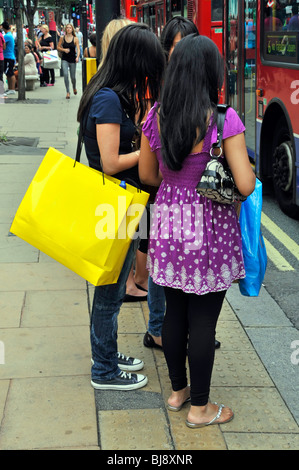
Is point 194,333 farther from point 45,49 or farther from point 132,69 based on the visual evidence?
point 45,49

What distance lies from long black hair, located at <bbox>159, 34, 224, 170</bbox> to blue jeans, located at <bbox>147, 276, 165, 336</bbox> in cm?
128

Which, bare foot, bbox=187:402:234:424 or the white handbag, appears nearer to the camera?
bare foot, bbox=187:402:234:424

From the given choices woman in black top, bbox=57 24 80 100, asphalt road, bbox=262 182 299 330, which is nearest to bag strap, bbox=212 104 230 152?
asphalt road, bbox=262 182 299 330

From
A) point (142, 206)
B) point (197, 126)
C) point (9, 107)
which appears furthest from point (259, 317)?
point (9, 107)

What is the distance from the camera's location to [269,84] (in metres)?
8.06

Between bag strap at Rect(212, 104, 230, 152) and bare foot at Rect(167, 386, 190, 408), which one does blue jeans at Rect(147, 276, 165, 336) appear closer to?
bare foot at Rect(167, 386, 190, 408)

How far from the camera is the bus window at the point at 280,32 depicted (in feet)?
23.7

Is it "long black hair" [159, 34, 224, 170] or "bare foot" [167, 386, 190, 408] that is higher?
"long black hair" [159, 34, 224, 170]

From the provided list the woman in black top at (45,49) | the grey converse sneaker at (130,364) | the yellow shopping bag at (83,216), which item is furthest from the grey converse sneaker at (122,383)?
the woman in black top at (45,49)

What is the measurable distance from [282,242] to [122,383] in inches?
139

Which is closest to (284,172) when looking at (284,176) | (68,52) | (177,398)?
(284,176)

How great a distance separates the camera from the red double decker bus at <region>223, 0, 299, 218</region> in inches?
288

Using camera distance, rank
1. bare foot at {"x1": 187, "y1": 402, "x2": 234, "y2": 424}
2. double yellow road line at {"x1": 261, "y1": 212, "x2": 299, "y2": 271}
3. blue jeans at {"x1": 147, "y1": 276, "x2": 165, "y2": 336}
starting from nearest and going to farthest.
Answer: bare foot at {"x1": 187, "y1": 402, "x2": 234, "y2": 424} < blue jeans at {"x1": 147, "y1": 276, "x2": 165, "y2": 336} < double yellow road line at {"x1": 261, "y1": 212, "x2": 299, "y2": 271}

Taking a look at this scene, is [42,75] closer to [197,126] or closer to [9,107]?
[9,107]
